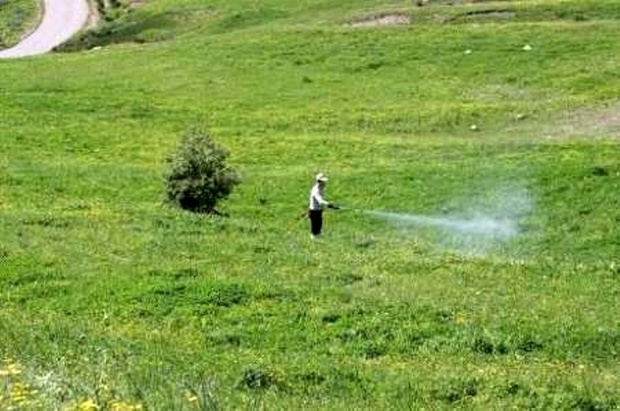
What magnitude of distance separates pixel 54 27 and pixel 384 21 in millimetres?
43218

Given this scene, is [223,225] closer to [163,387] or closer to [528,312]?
[528,312]

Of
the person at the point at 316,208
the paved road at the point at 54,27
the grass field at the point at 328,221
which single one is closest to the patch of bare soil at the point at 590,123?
the grass field at the point at 328,221

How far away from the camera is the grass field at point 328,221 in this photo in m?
15.3

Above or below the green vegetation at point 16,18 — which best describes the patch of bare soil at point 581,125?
above

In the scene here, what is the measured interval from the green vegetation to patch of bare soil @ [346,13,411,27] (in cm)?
3797

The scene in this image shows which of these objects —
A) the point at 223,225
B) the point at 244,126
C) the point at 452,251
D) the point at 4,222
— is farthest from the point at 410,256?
the point at 244,126

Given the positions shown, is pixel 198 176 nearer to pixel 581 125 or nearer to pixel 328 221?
pixel 328 221

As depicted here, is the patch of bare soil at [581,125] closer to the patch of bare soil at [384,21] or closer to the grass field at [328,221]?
the grass field at [328,221]

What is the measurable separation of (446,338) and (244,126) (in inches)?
1223

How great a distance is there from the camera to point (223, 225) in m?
29.0

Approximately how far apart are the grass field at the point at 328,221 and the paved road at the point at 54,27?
20039mm

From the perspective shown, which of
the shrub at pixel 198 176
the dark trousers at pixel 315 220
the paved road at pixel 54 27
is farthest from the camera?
the paved road at pixel 54 27

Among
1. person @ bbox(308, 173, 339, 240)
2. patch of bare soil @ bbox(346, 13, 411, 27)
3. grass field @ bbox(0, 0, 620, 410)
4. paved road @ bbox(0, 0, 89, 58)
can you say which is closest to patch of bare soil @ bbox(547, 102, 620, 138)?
grass field @ bbox(0, 0, 620, 410)

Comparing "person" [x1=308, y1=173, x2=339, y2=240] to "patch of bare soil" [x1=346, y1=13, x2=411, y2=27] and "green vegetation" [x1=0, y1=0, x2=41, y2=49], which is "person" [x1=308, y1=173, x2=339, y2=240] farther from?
"green vegetation" [x1=0, y1=0, x2=41, y2=49]
